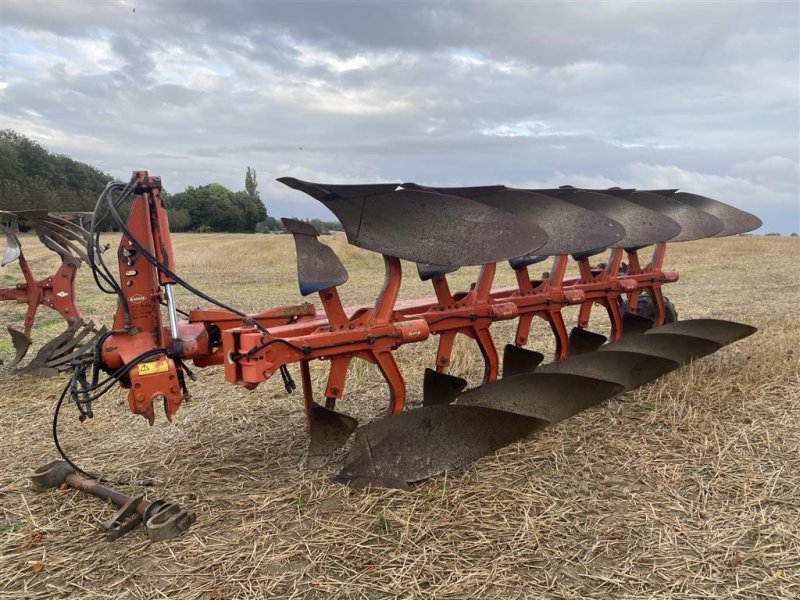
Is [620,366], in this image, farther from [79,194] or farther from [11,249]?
[79,194]

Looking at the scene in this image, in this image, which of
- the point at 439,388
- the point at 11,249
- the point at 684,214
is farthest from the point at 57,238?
the point at 684,214

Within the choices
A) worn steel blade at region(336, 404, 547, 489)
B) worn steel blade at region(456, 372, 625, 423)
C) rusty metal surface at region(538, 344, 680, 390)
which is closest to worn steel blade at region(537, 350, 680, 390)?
rusty metal surface at region(538, 344, 680, 390)

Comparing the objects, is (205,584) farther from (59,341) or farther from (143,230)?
(59,341)

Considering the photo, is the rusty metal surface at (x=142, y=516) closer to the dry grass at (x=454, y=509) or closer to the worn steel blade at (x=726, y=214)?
the dry grass at (x=454, y=509)

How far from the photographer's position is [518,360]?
5.14 meters

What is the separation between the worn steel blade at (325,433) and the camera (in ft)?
12.4

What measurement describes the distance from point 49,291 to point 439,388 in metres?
4.82

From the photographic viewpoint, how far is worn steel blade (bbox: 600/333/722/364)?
17.2 ft

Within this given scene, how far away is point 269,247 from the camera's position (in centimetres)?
2875

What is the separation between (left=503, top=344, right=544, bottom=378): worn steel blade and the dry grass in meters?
0.69

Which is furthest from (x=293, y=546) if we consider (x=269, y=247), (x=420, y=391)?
(x=269, y=247)

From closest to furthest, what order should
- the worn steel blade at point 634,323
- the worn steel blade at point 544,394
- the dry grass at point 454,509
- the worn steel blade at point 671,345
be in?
the dry grass at point 454,509
the worn steel blade at point 544,394
the worn steel blade at point 671,345
the worn steel blade at point 634,323

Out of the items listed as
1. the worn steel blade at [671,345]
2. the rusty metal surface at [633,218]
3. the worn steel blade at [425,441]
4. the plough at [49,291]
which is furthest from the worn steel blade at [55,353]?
the worn steel blade at [671,345]

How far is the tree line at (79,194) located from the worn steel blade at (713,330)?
109 ft
